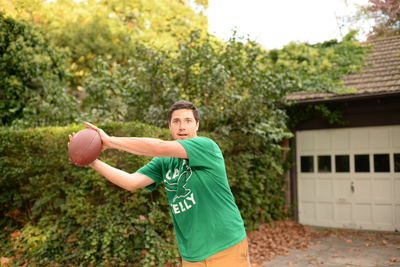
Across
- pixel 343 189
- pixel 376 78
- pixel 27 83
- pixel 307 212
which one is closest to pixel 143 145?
pixel 343 189

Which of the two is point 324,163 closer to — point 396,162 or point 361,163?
point 361,163

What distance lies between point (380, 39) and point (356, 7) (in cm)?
124

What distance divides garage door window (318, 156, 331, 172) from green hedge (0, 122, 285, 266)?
3.99 metres

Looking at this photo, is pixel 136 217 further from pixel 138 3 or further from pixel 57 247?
pixel 138 3

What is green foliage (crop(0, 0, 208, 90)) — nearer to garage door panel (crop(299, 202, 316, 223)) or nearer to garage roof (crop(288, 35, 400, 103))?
garage roof (crop(288, 35, 400, 103))

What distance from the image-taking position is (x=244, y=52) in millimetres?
8977

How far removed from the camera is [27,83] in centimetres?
1030

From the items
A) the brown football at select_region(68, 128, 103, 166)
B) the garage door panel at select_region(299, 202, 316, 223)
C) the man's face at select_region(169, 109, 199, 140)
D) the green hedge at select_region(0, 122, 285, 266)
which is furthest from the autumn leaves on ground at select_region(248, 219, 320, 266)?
the brown football at select_region(68, 128, 103, 166)

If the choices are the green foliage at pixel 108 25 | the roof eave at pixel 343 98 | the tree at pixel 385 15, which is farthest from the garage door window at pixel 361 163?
the green foliage at pixel 108 25

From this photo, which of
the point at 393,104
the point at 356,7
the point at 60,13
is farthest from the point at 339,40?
the point at 60,13

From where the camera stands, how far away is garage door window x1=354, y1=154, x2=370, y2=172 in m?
9.91

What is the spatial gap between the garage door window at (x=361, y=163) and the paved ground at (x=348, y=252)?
5.03ft

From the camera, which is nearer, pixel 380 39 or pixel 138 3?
pixel 380 39

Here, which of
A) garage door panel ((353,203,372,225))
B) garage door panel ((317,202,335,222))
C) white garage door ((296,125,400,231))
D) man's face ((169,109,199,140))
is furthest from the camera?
garage door panel ((317,202,335,222))
